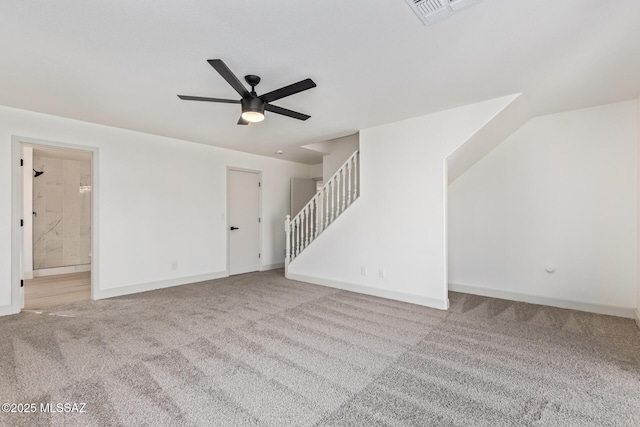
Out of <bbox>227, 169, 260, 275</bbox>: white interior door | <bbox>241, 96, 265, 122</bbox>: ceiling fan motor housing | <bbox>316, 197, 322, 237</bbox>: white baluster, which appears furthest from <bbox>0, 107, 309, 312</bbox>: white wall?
<bbox>241, 96, 265, 122</bbox>: ceiling fan motor housing

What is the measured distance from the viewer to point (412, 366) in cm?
222

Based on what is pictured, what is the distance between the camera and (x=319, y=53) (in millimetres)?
2225

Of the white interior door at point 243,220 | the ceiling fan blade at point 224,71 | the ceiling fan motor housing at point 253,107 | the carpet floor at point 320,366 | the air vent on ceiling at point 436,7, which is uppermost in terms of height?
the air vent on ceiling at point 436,7

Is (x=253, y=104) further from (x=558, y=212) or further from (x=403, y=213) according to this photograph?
(x=558, y=212)

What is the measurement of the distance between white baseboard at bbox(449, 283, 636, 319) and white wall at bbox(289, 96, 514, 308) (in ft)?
3.31

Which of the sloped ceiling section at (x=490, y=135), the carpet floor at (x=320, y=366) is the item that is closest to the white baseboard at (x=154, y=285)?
the carpet floor at (x=320, y=366)

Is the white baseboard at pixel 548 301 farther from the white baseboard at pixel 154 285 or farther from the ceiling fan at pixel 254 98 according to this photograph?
the white baseboard at pixel 154 285

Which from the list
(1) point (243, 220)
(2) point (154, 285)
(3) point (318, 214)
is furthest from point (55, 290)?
(3) point (318, 214)

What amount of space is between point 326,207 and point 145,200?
290 cm

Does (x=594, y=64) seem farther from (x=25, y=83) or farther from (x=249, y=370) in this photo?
(x=25, y=83)

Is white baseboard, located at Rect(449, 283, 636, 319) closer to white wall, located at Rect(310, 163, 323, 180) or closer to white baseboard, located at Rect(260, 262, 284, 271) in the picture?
white baseboard, located at Rect(260, 262, 284, 271)

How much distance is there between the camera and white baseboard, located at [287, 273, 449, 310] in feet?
11.8

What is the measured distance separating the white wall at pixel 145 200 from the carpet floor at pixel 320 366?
896 millimetres

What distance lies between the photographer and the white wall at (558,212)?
3281mm
